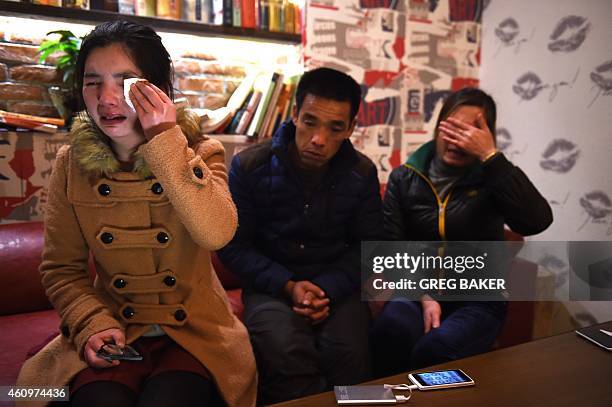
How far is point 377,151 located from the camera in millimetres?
2695

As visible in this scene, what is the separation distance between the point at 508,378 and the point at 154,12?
1923 mm

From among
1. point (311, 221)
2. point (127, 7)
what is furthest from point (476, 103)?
point (127, 7)

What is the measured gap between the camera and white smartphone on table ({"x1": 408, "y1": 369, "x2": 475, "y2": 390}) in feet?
3.33

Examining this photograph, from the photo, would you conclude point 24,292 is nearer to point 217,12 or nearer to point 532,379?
point 217,12

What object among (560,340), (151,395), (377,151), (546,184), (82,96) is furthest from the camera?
(377,151)

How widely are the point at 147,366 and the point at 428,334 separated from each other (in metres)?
0.85

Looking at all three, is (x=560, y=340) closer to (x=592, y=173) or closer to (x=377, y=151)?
(x=592, y=173)

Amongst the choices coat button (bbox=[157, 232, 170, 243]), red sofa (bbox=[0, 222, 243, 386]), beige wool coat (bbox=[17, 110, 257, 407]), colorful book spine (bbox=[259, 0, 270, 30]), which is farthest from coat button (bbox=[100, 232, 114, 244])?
colorful book spine (bbox=[259, 0, 270, 30])

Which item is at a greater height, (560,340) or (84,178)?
(84,178)

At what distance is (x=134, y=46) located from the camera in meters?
1.08

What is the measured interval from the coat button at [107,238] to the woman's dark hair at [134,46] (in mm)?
309

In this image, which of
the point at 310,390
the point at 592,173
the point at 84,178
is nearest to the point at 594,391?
the point at 310,390

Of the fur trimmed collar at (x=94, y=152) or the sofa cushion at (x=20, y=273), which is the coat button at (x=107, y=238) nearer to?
the fur trimmed collar at (x=94, y=152)

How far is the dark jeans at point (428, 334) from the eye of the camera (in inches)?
56.8
